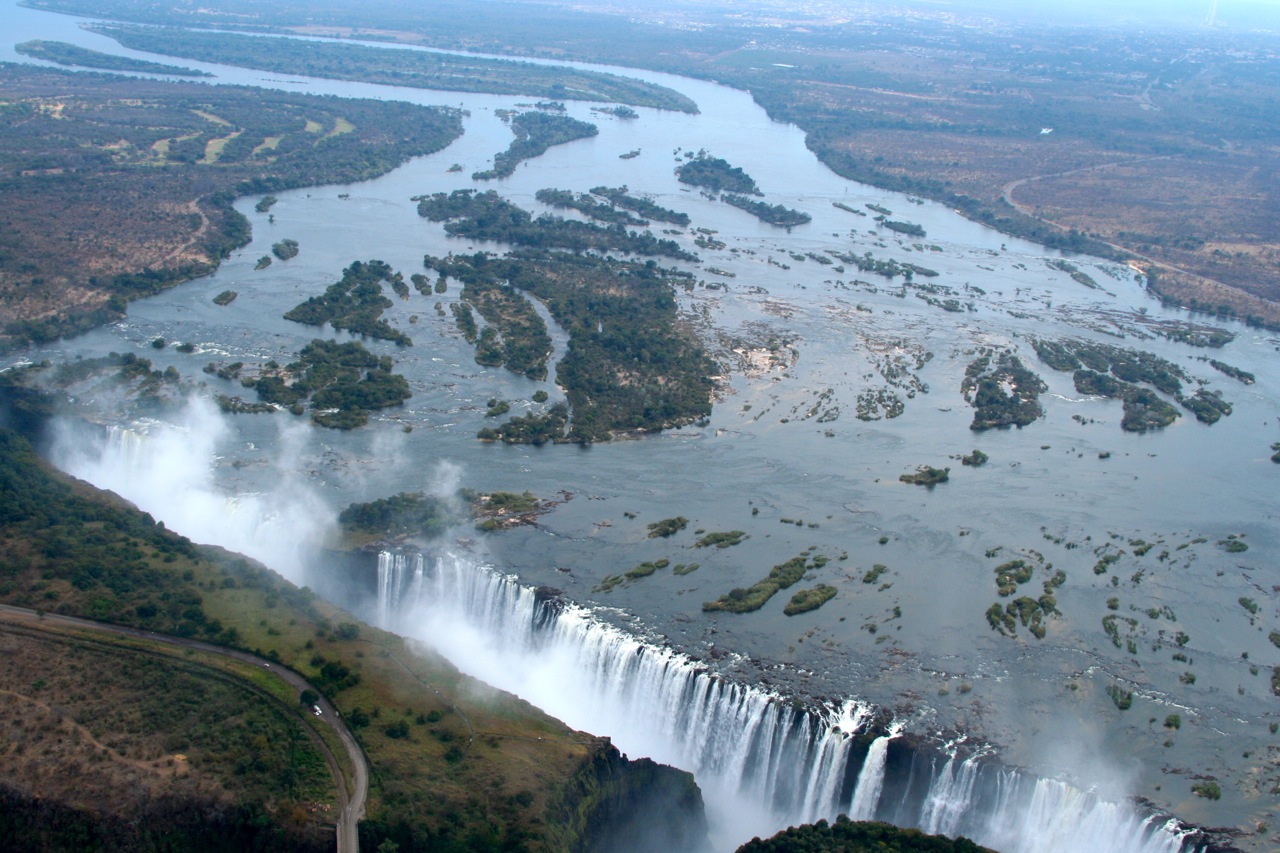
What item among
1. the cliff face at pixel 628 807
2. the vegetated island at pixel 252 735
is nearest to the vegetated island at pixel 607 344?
the vegetated island at pixel 252 735

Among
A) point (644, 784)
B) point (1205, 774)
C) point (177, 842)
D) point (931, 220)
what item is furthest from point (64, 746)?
point (931, 220)

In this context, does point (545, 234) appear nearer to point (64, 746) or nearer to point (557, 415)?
point (557, 415)

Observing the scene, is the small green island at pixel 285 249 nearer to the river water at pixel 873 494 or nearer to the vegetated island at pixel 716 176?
the river water at pixel 873 494

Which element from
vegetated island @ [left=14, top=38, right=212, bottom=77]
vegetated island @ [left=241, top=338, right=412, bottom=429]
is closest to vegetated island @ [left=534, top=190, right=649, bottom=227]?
vegetated island @ [left=241, top=338, right=412, bottom=429]

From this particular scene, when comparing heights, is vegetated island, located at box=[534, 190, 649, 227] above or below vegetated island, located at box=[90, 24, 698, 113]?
below

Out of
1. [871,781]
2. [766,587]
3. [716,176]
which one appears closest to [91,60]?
[716,176]

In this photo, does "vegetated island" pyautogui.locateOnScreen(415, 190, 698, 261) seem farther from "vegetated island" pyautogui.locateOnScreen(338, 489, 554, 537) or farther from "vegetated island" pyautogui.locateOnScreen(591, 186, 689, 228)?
"vegetated island" pyautogui.locateOnScreen(338, 489, 554, 537)
